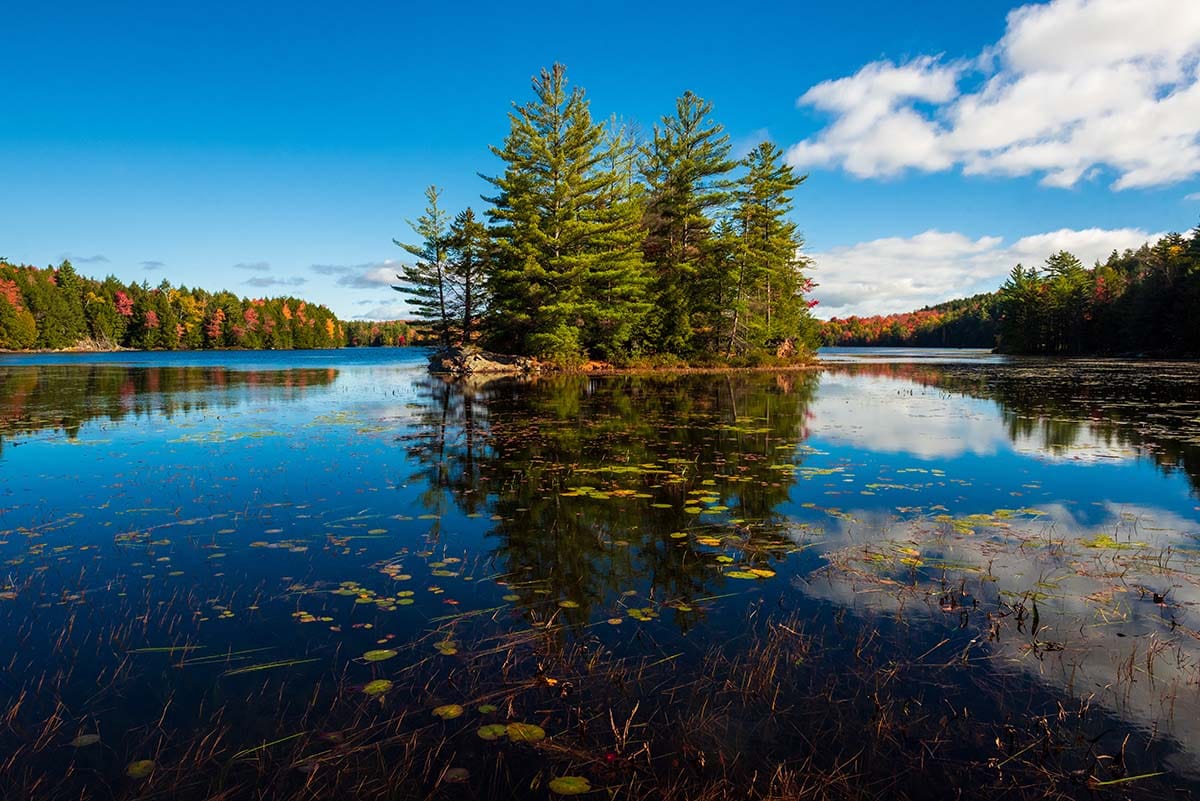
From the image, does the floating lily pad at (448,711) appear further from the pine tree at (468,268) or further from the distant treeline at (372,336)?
the distant treeline at (372,336)

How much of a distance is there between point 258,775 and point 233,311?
466ft

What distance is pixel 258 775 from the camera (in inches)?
119

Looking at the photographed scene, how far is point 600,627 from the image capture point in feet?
15.1

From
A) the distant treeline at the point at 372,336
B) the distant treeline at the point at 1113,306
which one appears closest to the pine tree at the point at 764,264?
the distant treeline at the point at 1113,306

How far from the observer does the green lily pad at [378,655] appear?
161 inches

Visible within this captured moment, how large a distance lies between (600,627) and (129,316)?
14294 cm

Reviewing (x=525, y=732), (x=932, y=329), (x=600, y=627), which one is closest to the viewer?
(x=525, y=732)

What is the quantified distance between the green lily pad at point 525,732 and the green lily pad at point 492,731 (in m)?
0.03

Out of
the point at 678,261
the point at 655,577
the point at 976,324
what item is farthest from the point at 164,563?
the point at 976,324

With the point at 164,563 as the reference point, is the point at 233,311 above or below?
above

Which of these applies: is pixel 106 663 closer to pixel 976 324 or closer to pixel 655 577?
pixel 655 577

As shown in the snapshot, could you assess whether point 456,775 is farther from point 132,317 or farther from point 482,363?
point 132,317

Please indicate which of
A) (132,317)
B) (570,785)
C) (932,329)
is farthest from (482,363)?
(932,329)

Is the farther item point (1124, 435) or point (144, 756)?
point (1124, 435)
